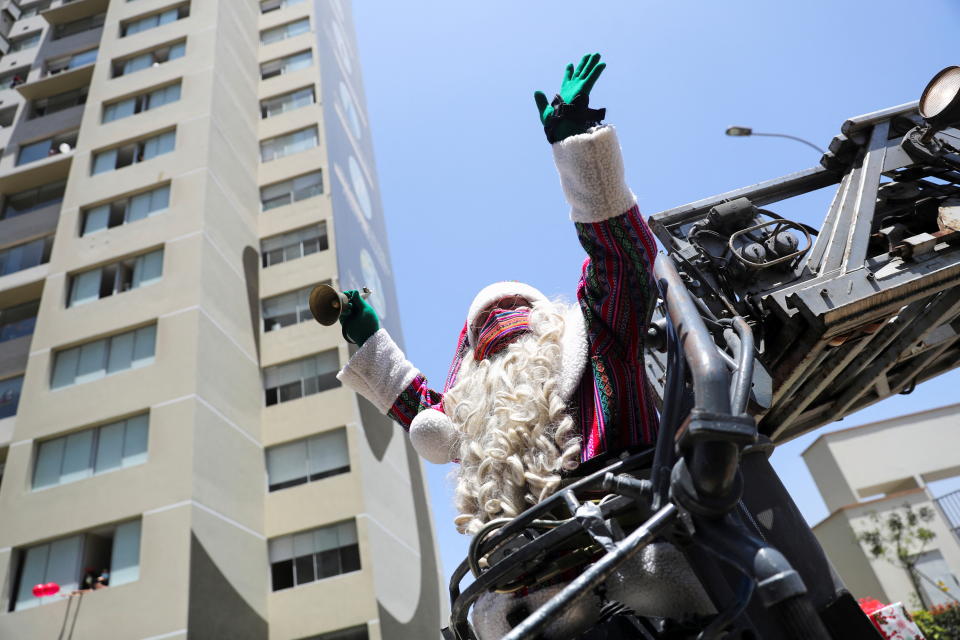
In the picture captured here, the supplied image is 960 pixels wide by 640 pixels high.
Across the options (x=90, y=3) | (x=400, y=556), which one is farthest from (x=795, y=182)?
(x=90, y=3)

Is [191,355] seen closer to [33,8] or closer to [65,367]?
[65,367]

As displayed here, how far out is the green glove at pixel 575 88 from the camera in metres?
1.93

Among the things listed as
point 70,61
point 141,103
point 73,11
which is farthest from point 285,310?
point 73,11

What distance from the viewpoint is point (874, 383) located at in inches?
144

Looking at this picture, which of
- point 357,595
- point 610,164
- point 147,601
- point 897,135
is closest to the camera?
point 610,164

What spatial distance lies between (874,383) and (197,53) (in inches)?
754

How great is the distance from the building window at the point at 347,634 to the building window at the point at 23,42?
22788 millimetres

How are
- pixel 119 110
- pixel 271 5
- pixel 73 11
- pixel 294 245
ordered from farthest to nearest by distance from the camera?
pixel 271 5, pixel 73 11, pixel 119 110, pixel 294 245

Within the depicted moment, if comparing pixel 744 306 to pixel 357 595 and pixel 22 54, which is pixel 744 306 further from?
pixel 22 54

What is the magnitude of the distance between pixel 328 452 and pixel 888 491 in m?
18.3

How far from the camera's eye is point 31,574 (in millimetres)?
10961

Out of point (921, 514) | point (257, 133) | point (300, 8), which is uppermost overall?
point (300, 8)

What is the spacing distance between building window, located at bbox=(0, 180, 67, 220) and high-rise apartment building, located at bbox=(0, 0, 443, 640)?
55 mm

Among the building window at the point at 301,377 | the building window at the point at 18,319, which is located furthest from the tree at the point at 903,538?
the building window at the point at 18,319
